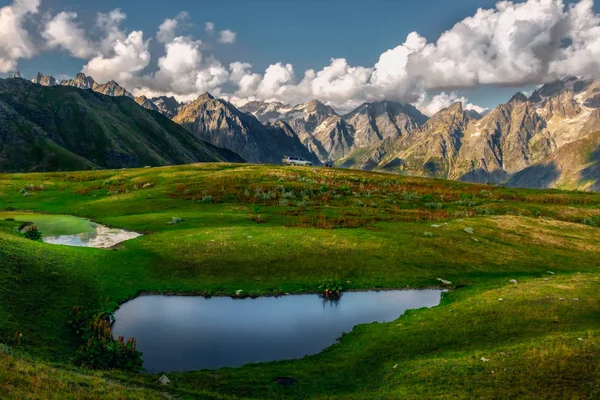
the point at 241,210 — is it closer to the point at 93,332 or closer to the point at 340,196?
the point at 340,196

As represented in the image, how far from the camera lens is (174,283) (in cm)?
2675

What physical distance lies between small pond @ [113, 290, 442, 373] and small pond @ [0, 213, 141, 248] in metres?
14.7

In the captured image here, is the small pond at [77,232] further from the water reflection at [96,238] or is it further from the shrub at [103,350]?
the shrub at [103,350]

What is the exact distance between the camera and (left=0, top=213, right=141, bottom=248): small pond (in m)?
35.6

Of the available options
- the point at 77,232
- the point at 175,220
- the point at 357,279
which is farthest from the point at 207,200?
the point at 357,279

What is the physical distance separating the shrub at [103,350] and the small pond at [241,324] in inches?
34.6

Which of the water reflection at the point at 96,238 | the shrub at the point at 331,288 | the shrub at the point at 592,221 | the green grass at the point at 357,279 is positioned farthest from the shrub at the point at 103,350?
the shrub at the point at 592,221

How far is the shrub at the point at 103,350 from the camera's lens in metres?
15.6

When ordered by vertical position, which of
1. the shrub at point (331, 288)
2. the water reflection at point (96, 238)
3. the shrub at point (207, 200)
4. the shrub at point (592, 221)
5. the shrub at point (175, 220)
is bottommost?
the shrub at point (331, 288)

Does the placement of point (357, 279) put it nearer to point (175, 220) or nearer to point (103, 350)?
point (103, 350)

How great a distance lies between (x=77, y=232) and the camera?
39812mm

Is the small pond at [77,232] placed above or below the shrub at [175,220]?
below

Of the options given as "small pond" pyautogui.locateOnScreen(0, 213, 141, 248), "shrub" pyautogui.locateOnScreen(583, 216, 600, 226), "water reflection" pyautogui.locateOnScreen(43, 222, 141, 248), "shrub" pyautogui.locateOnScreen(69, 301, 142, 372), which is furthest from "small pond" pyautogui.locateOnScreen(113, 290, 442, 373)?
"shrub" pyautogui.locateOnScreen(583, 216, 600, 226)

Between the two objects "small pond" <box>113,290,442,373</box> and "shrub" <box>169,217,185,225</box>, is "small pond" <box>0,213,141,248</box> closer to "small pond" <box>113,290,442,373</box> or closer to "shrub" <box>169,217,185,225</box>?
"shrub" <box>169,217,185,225</box>
